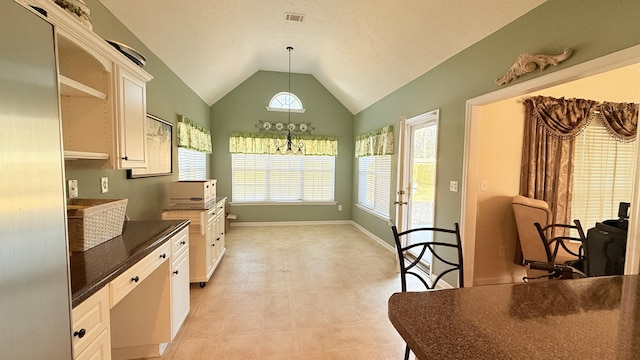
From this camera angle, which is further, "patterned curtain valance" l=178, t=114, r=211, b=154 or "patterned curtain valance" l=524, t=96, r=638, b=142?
"patterned curtain valance" l=178, t=114, r=211, b=154

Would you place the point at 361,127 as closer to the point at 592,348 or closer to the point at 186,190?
the point at 186,190

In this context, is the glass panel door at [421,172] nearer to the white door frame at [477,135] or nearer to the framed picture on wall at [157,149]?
the white door frame at [477,135]

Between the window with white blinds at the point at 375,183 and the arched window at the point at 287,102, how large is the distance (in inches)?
71.3

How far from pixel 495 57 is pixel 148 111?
3.41m

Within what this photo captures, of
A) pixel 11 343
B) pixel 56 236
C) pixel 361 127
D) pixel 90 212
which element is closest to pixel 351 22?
pixel 361 127

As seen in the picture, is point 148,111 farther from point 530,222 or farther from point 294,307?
point 530,222

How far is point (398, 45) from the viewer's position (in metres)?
3.32

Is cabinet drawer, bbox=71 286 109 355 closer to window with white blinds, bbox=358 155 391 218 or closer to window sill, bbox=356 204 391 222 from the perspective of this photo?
window sill, bbox=356 204 391 222

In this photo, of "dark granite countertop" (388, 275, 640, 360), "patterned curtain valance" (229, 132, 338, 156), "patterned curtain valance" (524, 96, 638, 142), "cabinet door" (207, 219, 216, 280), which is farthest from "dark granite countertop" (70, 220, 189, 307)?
"patterned curtain valance" (229, 132, 338, 156)

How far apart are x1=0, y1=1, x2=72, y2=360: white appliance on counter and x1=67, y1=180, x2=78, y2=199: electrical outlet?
121cm

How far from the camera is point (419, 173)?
3947mm

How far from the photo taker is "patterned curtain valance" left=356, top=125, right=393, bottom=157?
4.56 m

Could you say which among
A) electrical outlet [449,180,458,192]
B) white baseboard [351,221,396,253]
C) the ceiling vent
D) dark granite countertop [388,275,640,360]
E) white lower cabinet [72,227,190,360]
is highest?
the ceiling vent

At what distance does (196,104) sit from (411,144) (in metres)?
3.66
